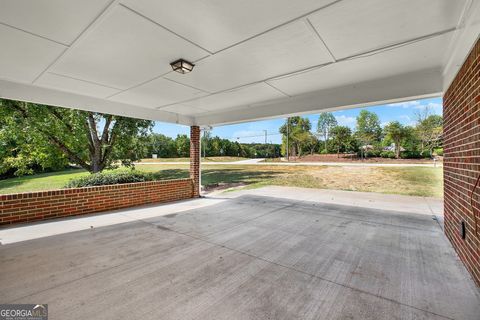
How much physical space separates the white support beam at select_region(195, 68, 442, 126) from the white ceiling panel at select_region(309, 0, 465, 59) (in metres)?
1.43

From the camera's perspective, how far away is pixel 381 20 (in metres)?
2.15

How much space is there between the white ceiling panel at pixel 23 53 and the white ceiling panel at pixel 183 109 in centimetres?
266

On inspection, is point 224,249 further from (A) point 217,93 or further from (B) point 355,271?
(A) point 217,93

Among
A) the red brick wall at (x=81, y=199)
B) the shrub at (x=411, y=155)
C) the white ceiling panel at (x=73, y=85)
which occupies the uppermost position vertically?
the white ceiling panel at (x=73, y=85)

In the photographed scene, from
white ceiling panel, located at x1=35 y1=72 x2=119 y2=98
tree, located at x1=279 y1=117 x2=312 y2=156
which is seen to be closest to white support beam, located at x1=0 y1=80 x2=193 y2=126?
white ceiling panel, located at x1=35 y1=72 x2=119 y2=98

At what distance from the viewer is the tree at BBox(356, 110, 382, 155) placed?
95.5ft

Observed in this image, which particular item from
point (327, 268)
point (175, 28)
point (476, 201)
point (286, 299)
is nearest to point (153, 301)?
point (286, 299)

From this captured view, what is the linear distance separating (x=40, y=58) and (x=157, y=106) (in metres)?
2.71

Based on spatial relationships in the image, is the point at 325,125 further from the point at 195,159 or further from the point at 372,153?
the point at 195,159

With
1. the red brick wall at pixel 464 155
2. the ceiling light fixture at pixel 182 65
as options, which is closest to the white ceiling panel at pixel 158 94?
the ceiling light fixture at pixel 182 65

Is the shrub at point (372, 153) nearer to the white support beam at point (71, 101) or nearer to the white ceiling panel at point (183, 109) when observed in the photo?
the white ceiling panel at point (183, 109)

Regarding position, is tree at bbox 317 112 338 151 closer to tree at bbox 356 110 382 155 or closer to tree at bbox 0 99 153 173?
tree at bbox 356 110 382 155

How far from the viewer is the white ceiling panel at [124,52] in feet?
7.25

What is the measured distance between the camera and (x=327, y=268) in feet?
8.08
